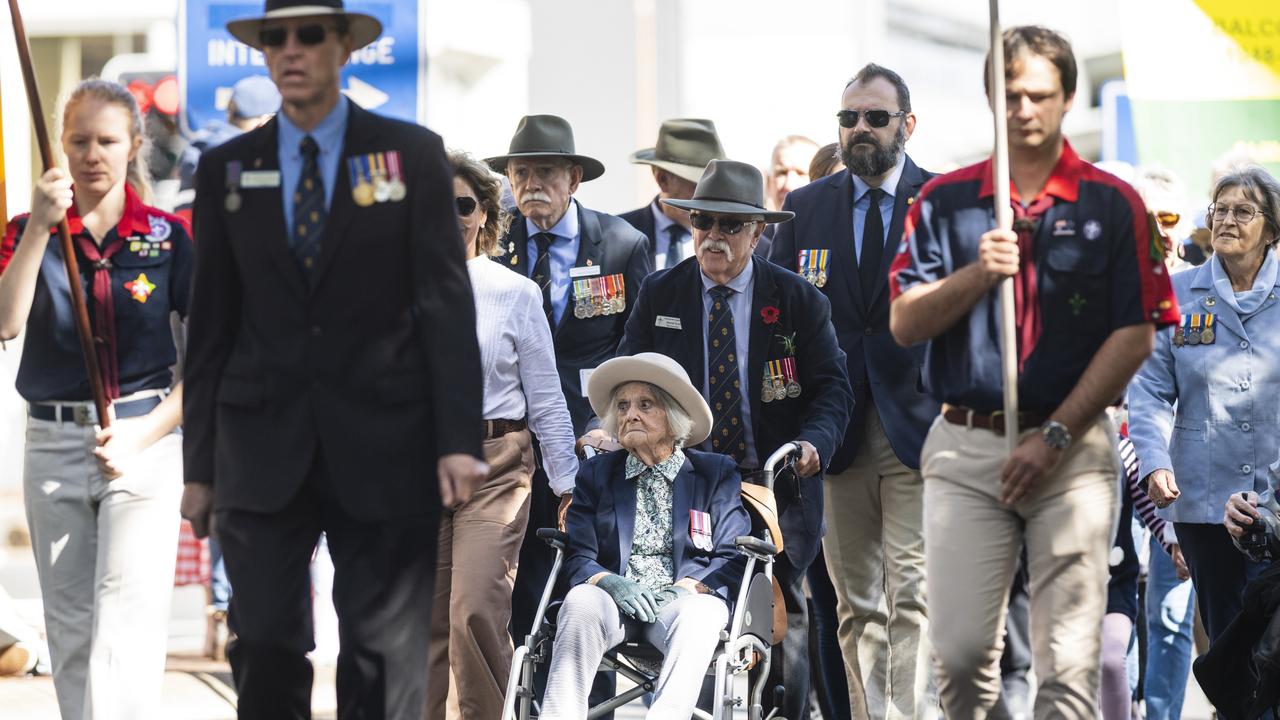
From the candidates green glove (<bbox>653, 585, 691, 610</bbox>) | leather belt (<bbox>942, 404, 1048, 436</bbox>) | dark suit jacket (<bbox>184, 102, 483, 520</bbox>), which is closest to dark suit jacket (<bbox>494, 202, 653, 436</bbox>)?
green glove (<bbox>653, 585, 691, 610</bbox>)

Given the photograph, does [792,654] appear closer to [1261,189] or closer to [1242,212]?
[1242,212]

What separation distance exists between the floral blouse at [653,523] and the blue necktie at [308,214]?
8.24 ft

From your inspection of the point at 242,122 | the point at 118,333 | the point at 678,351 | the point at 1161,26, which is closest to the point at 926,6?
the point at 1161,26

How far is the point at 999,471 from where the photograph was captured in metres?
5.46

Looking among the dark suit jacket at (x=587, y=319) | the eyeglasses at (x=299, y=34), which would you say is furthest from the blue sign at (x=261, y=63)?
the eyeglasses at (x=299, y=34)

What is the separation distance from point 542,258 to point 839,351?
141 centimetres

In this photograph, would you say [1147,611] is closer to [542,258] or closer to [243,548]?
[542,258]

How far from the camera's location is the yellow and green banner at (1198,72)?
33.7ft

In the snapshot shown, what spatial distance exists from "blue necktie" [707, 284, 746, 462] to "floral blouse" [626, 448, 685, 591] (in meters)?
0.37

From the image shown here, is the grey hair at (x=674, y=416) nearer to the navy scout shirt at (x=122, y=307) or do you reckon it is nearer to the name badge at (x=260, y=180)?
the navy scout shirt at (x=122, y=307)

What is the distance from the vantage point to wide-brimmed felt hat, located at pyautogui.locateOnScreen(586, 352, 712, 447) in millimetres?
7281

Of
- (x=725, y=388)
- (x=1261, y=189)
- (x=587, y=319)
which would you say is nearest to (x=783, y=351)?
(x=725, y=388)

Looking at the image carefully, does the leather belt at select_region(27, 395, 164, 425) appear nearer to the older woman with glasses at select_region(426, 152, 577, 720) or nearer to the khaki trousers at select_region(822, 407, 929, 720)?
the older woman with glasses at select_region(426, 152, 577, 720)

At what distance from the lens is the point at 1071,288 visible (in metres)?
5.45
